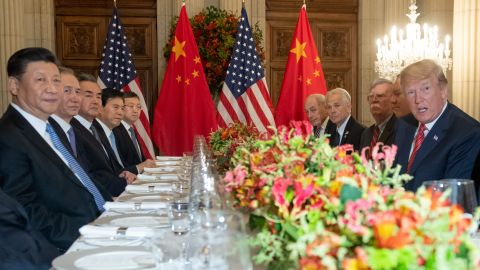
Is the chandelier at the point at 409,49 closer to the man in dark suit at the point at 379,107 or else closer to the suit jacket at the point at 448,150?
the man in dark suit at the point at 379,107

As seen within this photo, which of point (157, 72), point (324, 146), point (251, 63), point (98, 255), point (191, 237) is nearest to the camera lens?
point (191, 237)

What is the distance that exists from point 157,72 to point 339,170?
22.3 ft

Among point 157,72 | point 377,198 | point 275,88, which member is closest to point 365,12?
point 275,88

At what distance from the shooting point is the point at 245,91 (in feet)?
24.2

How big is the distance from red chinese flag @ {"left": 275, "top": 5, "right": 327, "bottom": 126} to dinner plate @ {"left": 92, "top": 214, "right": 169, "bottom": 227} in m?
5.35

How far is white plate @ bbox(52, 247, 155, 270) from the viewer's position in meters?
1.61

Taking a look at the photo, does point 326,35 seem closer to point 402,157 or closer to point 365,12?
point 365,12

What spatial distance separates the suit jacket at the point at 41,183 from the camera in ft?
8.80

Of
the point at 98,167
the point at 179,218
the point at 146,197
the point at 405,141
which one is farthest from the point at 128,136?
the point at 179,218

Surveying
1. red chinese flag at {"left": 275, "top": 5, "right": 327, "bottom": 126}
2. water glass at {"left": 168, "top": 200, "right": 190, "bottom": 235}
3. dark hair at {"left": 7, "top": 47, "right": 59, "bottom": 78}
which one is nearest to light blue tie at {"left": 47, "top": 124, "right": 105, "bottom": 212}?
dark hair at {"left": 7, "top": 47, "right": 59, "bottom": 78}

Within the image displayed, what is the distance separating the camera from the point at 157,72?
26.1 ft

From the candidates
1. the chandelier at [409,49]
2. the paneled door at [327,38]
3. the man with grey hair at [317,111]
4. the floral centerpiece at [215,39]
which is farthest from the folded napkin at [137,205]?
the paneled door at [327,38]

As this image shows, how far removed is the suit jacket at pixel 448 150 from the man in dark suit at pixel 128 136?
351cm

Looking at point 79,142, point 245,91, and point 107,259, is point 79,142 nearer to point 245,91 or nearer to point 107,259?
point 107,259
